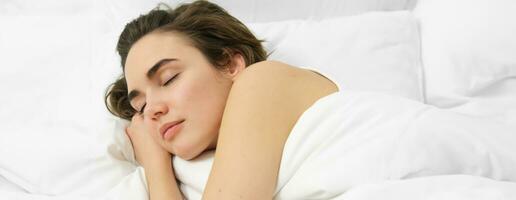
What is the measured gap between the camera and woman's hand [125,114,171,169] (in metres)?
1.05

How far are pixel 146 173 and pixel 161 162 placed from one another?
51mm

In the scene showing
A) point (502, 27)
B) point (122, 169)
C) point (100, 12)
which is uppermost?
point (502, 27)

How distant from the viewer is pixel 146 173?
1.07 meters

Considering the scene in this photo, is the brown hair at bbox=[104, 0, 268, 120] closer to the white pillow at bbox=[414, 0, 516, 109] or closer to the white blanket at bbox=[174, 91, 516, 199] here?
the white blanket at bbox=[174, 91, 516, 199]

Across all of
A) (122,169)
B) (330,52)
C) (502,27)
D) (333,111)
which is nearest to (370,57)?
(330,52)

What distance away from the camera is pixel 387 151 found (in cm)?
83

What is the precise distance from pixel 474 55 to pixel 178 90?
2.41 ft

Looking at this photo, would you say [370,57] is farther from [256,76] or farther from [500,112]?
[256,76]

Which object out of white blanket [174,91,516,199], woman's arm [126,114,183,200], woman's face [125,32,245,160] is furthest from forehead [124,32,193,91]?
white blanket [174,91,516,199]

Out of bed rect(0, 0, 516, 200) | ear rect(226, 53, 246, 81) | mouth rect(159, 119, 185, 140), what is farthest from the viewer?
ear rect(226, 53, 246, 81)

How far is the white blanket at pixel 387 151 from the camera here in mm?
785

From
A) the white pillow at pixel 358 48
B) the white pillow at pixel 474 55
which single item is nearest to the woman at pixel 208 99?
the white pillow at pixel 358 48

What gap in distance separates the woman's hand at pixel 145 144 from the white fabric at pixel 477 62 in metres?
0.70

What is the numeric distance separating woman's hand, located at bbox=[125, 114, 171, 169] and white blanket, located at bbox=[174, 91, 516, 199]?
0.29m
